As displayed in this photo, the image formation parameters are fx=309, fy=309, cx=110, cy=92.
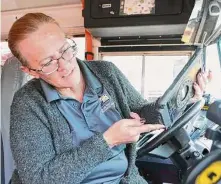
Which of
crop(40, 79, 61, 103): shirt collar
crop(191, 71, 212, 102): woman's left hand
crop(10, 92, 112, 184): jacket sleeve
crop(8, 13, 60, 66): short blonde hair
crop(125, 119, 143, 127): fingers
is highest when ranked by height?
crop(8, 13, 60, 66): short blonde hair

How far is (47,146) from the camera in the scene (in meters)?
1.03

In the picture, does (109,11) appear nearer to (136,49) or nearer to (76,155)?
(136,49)

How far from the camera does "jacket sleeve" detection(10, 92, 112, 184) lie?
976 millimetres

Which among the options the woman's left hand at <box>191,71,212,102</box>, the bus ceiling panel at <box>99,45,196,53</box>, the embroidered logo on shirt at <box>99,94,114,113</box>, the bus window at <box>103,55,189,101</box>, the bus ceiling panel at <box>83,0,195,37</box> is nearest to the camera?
the woman's left hand at <box>191,71,212,102</box>

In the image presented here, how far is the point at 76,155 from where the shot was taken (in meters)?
0.99

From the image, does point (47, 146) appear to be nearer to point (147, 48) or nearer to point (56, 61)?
point (56, 61)

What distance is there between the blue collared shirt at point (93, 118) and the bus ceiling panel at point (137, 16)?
956mm

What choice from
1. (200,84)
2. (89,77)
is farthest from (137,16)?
(200,84)

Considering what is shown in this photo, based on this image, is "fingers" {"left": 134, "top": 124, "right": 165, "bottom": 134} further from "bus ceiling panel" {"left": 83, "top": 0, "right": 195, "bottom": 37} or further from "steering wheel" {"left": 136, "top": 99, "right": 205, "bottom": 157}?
"bus ceiling panel" {"left": 83, "top": 0, "right": 195, "bottom": 37}

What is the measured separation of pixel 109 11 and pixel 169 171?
113 cm

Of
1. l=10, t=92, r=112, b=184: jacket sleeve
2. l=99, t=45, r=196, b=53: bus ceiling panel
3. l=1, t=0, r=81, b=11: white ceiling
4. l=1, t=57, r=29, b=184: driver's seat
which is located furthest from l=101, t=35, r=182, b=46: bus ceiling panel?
l=10, t=92, r=112, b=184: jacket sleeve

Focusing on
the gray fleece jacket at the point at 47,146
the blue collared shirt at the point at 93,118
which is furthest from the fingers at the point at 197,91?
the blue collared shirt at the point at 93,118

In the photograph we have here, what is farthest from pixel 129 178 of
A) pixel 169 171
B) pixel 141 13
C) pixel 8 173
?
pixel 141 13

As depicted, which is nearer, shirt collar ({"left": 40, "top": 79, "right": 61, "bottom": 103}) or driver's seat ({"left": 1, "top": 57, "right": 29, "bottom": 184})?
shirt collar ({"left": 40, "top": 79, "right": 61, "bottom": 103})
